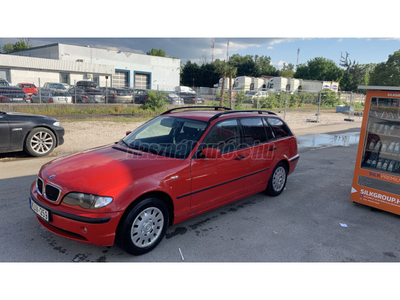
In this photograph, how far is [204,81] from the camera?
67.9m

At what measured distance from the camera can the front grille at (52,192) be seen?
3183 millimetres

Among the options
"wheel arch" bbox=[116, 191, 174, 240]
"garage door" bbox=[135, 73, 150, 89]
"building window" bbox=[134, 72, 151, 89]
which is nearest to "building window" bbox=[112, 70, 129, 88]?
"building window" bbox=[134, 72, 151, 89]

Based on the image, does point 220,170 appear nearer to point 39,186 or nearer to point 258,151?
point 258,151

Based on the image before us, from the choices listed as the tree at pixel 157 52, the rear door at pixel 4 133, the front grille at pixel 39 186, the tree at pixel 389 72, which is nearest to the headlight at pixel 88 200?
the front grille at pixel 39 186

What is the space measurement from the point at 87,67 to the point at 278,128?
A: 3395 cm

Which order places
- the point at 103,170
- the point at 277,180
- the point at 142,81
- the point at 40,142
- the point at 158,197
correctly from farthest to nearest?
the point at 142,81
the point at 40,142
the point at 277,180
the point at 158,197
the point at 103,170

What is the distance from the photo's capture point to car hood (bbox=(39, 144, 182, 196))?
311 centimetres

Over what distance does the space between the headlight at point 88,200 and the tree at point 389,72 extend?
132 feet

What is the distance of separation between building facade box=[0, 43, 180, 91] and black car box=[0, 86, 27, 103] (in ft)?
22.4

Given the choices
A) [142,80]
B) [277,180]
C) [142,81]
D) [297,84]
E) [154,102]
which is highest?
[297,84]

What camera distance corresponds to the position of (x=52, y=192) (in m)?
3.24

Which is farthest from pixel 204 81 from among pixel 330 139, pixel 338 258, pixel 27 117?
pixel 338 258

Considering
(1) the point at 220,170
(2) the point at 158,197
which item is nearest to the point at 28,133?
(2) the point at 158,197

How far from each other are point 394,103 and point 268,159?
2.31 m
